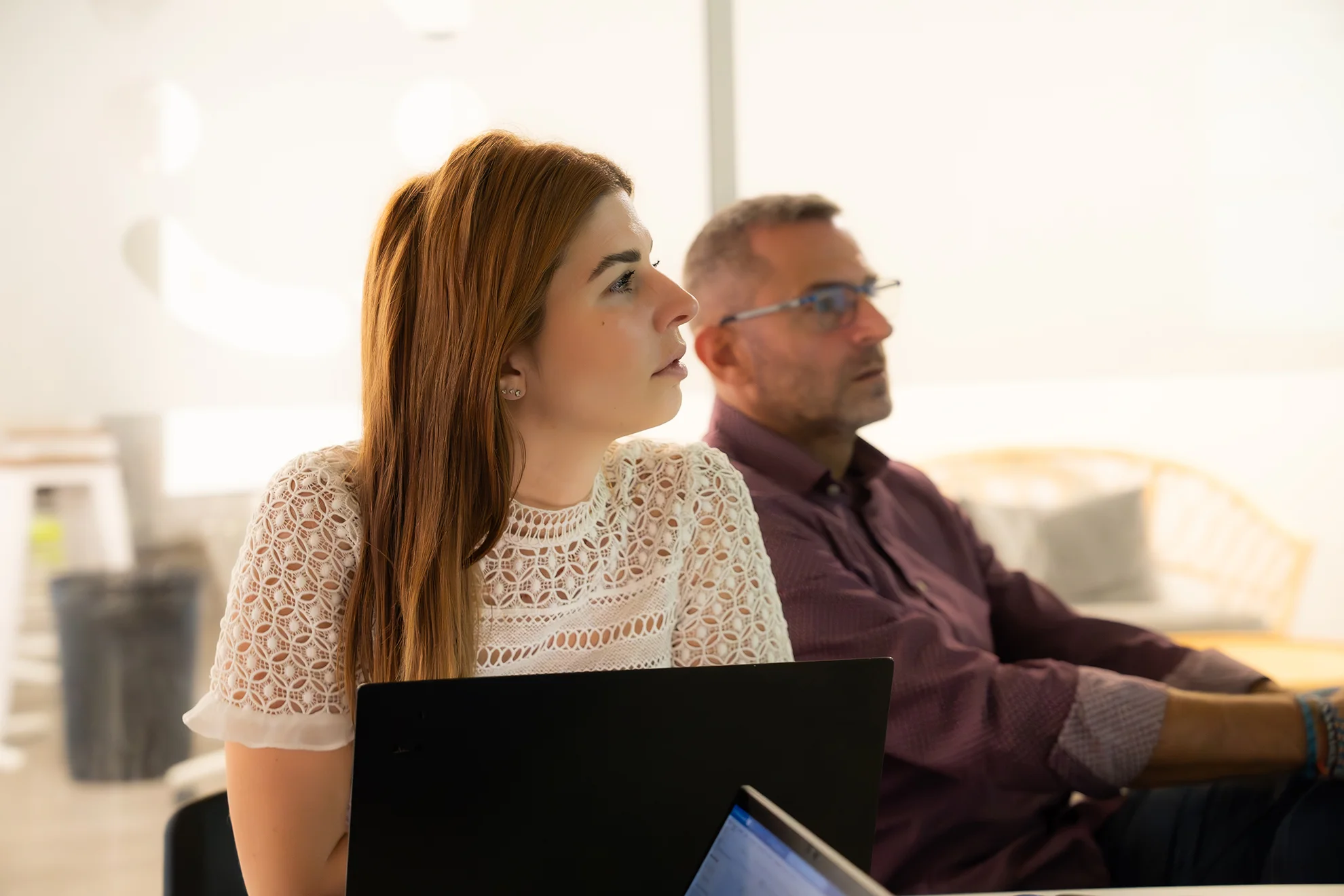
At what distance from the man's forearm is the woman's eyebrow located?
968mm

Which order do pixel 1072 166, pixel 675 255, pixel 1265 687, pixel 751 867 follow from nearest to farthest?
pixel 751 867, pixel 1265 687, pixel 675 255, pixel 1072 166

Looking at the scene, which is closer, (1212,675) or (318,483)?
(318,483)

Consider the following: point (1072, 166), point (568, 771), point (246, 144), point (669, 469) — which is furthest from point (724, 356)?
point (1072, 166)

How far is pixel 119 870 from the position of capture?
283 cm

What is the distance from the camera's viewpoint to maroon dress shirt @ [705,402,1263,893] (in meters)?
1.57

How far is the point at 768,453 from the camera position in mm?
1832

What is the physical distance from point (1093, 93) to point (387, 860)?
3087 millimetres

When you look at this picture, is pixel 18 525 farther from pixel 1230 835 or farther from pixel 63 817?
pixel 1230 835

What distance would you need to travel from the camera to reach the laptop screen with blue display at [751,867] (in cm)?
62

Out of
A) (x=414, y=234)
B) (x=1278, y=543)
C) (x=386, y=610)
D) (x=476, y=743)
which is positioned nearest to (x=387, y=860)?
(x=476, y=743)

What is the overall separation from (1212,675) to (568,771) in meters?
1.37

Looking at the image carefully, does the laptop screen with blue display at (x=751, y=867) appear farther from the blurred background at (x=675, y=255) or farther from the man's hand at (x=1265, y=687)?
the blurred background at (x=675, y=255)

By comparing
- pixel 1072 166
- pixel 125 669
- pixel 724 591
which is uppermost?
pixel 1072 166

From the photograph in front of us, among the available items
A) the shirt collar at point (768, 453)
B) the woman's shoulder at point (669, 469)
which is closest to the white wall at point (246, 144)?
the shirt collar at point (768, 453)
